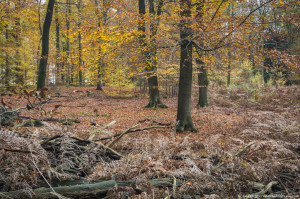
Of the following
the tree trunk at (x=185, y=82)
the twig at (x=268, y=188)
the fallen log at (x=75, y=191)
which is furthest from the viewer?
the tree trunk at (x=185, y=82)

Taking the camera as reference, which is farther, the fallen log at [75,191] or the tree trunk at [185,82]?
the tree trunk at [185,82]

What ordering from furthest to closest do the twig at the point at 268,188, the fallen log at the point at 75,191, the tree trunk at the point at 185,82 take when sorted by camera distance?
the tree trunk at the point at 185,82 < the twig at the point at 268,188 < the fallen log at the point at 75,191

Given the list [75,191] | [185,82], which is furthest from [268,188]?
[185,82]

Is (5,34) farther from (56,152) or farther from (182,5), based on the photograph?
(56,152)

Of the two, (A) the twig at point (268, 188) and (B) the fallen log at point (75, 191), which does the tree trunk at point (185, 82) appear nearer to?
(A) the twig at point (268, 188)

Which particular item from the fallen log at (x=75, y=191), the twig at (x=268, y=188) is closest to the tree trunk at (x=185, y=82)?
the twig at (x=268, y=188)

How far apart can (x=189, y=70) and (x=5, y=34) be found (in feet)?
66.8

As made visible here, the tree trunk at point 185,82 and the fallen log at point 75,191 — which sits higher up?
the tree trunk at point 185,82

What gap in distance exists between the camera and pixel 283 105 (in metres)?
11.0

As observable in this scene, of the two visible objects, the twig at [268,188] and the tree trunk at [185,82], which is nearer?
the twig at [268,188]

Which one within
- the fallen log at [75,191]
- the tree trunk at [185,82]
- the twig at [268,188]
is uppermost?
the tree trunk at [185,82]

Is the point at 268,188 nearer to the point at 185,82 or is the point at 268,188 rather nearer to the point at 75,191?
the point at 75,191

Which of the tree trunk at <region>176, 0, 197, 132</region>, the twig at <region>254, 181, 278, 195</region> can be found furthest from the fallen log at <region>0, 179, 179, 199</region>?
the tree trunk at <region>176, 0, 197, 132</region>

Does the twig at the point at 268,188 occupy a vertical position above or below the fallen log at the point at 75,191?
below
